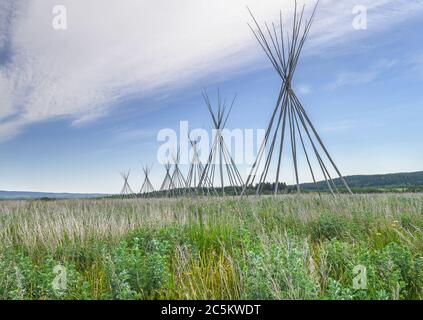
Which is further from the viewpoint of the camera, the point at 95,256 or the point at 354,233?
the point at 354,233

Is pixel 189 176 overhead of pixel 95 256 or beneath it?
overhead

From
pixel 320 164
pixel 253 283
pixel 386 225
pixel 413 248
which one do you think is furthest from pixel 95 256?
pixel 320 164

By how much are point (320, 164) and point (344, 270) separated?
4.70 meters

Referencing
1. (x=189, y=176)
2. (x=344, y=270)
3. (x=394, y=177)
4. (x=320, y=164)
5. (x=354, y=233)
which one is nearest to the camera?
(x=344, y=270)

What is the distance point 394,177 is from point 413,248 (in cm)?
3257

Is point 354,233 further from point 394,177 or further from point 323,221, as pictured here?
point 394,177
